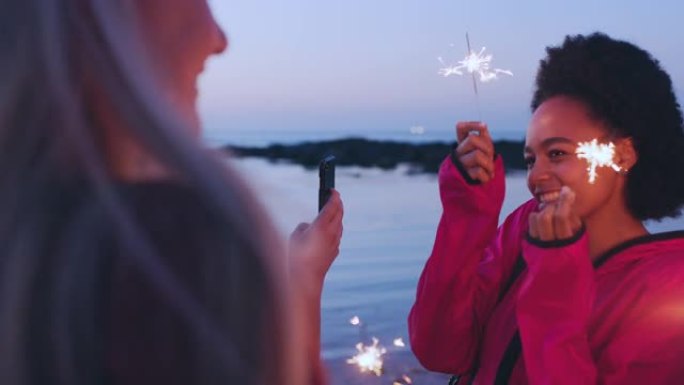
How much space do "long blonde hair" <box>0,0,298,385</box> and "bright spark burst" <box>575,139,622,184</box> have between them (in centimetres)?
168

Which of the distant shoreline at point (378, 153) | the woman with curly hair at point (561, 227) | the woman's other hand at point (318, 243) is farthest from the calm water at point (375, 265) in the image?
the distant shoreline at point (378, 153)

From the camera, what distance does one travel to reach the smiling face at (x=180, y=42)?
1.02m

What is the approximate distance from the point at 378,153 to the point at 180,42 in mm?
40724

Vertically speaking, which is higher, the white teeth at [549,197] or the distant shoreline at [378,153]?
the white teeth at [549,197]

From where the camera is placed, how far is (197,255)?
2.91 ft

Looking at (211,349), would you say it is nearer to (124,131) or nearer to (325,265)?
(124,131)

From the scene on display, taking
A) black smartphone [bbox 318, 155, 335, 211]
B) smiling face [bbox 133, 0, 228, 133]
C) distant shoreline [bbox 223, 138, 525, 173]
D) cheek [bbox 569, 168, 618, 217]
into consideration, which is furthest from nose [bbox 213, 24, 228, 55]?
distant shoreline [bbox 223, 138, 525, 173]

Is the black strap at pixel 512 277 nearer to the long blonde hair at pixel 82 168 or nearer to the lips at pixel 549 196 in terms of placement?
the lips at pixel 549 196

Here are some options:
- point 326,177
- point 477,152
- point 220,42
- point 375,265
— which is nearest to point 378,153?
point 375,265

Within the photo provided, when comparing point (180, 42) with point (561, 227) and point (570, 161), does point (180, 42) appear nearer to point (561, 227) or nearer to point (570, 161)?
point (561, 227)

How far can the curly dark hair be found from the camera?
254 centimetres

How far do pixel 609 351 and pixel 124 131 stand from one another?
64.5 inches

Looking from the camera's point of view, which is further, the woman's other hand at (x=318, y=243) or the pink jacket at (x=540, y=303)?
the pink jacket at (x=540, y=303)

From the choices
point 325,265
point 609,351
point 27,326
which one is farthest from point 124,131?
point 609,351
